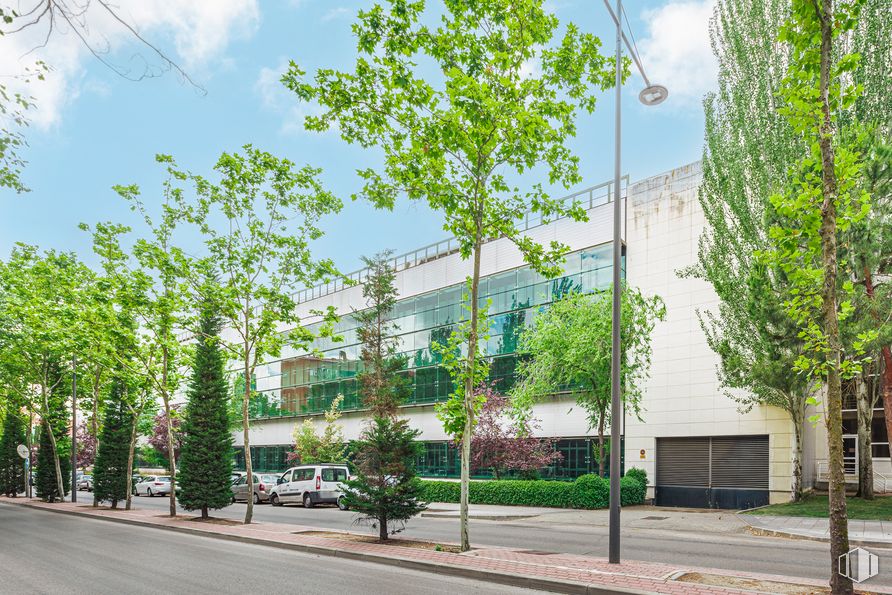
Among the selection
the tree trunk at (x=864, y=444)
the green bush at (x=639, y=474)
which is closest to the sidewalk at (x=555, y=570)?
the tree trunk at (x=864, y=444)

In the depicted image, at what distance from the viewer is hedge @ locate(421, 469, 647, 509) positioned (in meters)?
27.7

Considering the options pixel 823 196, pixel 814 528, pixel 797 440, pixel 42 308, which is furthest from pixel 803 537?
pixel 42 308

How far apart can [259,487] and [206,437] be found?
36.4 feet

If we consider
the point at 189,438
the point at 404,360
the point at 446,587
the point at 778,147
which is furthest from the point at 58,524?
the point at 778,147

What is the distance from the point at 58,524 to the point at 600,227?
24.7 metres

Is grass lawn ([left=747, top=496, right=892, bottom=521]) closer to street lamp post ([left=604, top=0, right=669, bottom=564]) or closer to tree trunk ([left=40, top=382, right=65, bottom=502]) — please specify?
street lamp post ([left=604, top=0, right=669, bottom=564])

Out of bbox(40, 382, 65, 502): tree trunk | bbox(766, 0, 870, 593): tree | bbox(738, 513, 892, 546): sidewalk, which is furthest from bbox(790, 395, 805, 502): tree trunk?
bbox(40, 382, 65, 502): tree trunk

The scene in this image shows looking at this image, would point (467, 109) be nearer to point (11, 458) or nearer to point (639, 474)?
point (639, 474)

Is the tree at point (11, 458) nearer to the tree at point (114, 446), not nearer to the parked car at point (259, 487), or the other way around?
the tree at point (114, 446)

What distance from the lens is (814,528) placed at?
18.6 metres

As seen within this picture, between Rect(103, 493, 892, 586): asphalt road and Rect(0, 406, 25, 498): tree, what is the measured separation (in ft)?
93.2

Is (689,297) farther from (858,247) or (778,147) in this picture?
(858,247)

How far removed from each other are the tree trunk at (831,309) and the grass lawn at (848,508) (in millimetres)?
13495

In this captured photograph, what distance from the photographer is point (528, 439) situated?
1237 inches
